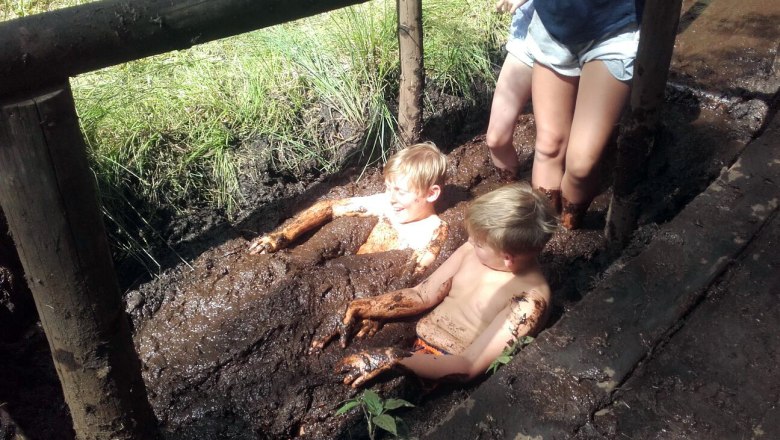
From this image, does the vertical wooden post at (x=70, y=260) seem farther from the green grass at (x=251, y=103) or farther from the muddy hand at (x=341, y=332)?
the green grass at (x=251, y=103)

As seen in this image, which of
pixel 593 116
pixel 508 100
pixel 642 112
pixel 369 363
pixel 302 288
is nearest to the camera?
pixel 642 112

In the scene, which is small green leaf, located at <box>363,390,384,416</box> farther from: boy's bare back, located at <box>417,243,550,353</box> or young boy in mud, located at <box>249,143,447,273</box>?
young boy in mud, located at <box>249,143,447,273</box>

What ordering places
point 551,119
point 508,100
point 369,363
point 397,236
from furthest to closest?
point 397,236
point 508,100
point 551,119
point 369,363

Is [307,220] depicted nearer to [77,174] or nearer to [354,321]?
[354,321]

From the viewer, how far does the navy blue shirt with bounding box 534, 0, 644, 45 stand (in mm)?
3260

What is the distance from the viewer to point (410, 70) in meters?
4.13

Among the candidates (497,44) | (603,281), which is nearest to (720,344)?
(603,281)

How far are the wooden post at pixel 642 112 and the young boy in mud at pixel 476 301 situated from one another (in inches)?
13.4

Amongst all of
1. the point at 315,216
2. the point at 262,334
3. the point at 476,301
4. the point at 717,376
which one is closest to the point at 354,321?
the point at 262,334

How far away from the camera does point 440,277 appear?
3.74 meters

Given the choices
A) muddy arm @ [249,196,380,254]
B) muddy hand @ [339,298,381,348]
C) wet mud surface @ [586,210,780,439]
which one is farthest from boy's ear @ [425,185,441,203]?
wet mud surface @ [586,210,780,439]

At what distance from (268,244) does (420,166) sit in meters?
0.94

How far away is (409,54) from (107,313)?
7.90ft

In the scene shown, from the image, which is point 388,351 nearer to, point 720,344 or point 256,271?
point 256,271
